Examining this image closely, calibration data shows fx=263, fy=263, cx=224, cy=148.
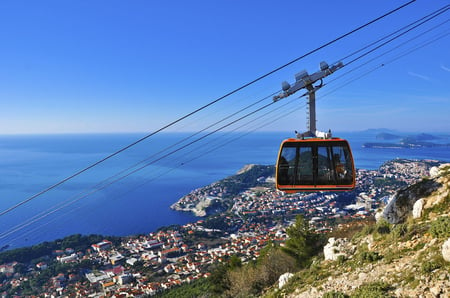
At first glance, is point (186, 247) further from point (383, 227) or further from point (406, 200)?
point (406, 200)

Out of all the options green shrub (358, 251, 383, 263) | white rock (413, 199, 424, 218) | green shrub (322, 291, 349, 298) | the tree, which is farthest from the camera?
the tree

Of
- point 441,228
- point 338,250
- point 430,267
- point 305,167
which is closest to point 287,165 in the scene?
point 305,167

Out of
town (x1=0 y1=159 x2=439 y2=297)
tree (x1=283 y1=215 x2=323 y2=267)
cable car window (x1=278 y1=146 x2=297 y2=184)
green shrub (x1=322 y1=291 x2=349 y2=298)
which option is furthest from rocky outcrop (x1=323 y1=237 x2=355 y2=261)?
town (x1=0 y1=159 x2=439 y2=297)

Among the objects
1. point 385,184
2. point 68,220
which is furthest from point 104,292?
point 385,184

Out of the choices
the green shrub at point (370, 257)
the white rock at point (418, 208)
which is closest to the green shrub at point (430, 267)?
the green shrub at point (370, 257)

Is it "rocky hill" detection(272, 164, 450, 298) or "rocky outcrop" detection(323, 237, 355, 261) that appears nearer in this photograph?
"rocky hill" detection(272, 164, 450, 298)

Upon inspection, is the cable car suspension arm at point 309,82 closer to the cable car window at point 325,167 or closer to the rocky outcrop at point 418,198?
the cable car window at point 325,167

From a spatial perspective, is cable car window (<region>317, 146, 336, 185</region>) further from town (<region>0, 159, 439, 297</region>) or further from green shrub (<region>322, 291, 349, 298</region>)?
town (<region>0, 159, 439, 297</region>)
